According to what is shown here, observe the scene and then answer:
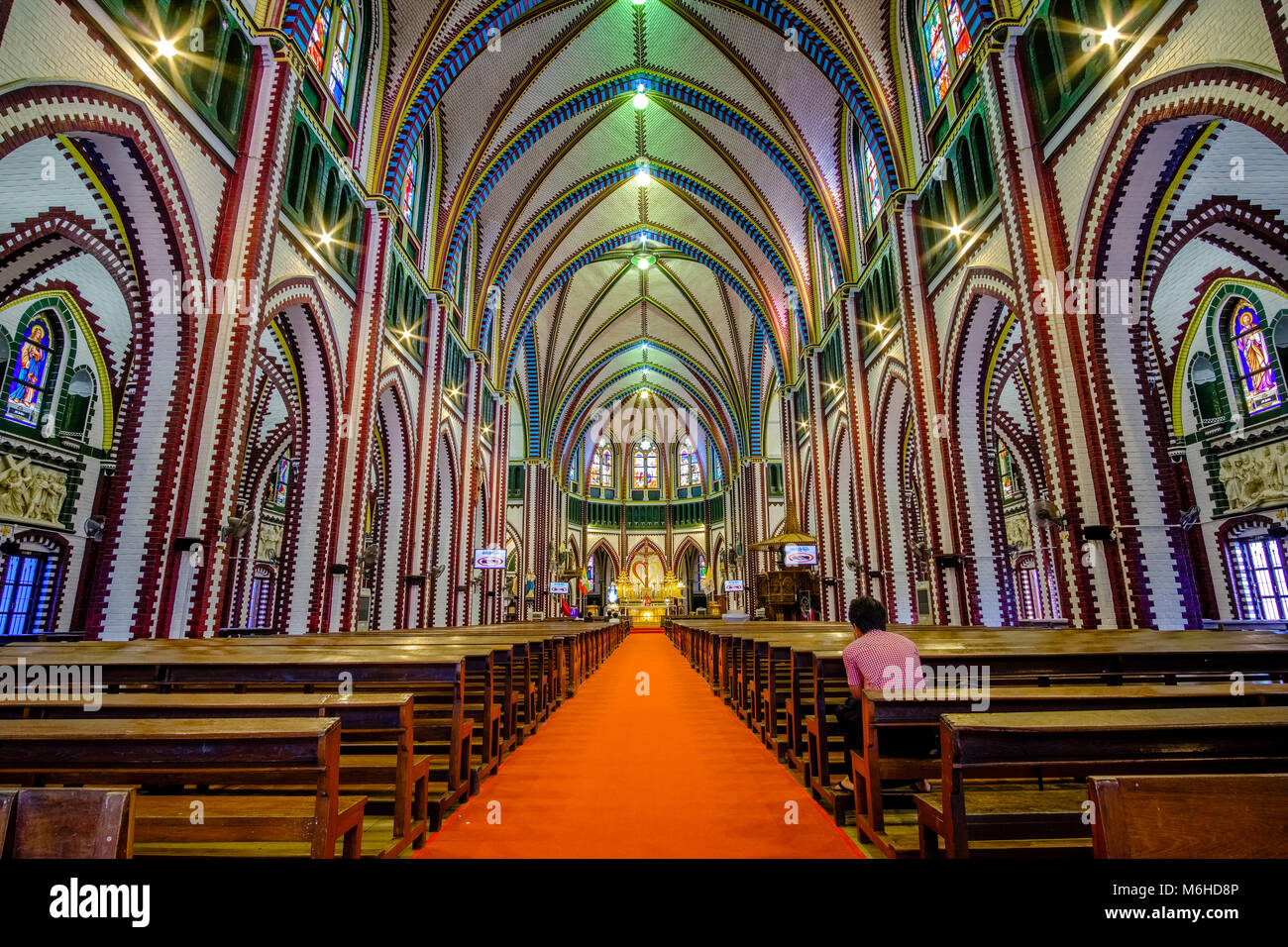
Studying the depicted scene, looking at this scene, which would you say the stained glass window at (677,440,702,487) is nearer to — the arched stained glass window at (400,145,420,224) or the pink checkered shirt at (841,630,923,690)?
the arched stained glass window at (400,145,420,224)

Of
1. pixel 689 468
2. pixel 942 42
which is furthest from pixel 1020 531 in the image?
pixel 689 468

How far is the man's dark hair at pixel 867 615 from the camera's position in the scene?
3.66 m

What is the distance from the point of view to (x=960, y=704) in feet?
9.11

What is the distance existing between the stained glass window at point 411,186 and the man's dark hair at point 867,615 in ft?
49.4

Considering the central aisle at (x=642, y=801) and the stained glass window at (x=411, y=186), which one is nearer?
the central aisle at (x=642, y=801)

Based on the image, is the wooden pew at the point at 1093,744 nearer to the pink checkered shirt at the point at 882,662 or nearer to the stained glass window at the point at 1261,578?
the pink checkered shirt at the point at 882,662

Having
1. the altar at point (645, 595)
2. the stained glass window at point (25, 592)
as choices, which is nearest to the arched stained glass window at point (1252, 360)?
the stained glass window at point (25, 592)

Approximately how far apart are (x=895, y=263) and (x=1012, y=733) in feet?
45.4

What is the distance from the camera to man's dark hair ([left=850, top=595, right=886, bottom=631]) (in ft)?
12.0

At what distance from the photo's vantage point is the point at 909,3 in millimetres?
13344

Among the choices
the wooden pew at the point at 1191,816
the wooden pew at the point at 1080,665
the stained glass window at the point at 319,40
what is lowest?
the wooden pew at the point at 1191,816

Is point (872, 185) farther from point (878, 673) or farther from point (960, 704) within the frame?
point (960, 704)

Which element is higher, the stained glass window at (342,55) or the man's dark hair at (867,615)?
the stained glass window at (342,55)

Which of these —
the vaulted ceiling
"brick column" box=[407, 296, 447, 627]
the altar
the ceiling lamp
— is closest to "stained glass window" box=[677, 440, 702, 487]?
the altar
